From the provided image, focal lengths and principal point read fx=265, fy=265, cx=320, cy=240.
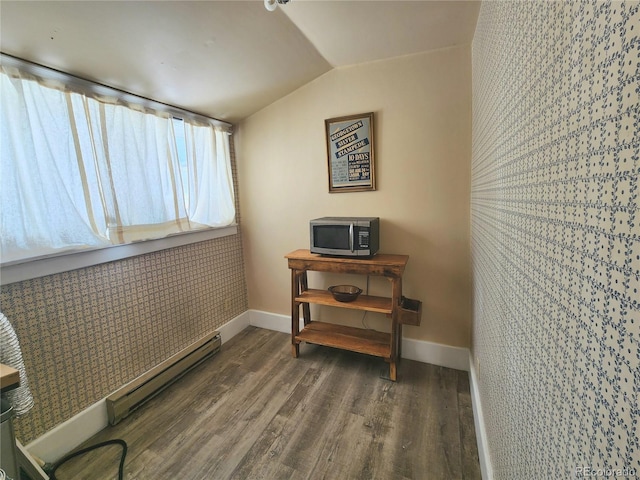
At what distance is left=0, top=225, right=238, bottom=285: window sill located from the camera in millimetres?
1334

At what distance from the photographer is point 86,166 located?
5.26 feet

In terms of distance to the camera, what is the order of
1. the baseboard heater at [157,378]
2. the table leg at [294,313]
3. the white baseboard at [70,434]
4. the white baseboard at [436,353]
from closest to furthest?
1. the white baseboard at [70,434]
2. the baseboard heater at [157,378]
3. the white baseboard at [436,353]
4. the table leg at [294,313]

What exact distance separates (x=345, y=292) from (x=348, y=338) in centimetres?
38

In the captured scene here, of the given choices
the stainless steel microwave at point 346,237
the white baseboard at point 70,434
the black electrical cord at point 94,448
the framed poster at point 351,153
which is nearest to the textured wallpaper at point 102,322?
the white baseboard at point 70,434

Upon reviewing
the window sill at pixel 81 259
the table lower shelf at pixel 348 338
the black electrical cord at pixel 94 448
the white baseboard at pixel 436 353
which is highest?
the window sill at pixel 81 259

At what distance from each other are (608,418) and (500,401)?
0.80 m

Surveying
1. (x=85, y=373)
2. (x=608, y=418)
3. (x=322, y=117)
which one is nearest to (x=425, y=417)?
(x=608, y=418)

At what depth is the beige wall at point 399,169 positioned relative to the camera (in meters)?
1.97

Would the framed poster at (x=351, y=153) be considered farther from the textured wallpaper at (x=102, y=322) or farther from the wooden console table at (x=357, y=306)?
the textured wallpaper at (x=102, y=322)

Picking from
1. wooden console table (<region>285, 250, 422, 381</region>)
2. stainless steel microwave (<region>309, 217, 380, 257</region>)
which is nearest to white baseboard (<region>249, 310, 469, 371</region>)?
wooden console table (<region>285, 250, 422, 381</region>)

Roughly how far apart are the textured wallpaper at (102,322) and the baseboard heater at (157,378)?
0.22 ft

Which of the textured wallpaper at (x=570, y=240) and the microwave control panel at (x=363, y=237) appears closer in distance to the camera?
the textured wallpaper at (x=570, y=240)

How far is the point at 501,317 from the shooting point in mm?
1019

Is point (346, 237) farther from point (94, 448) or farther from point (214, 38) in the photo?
point (94, 448)
